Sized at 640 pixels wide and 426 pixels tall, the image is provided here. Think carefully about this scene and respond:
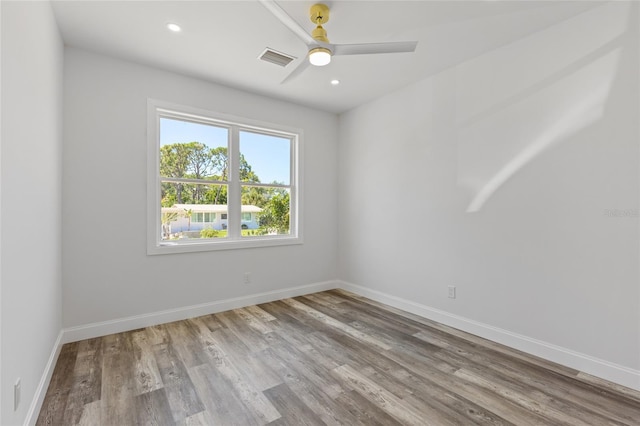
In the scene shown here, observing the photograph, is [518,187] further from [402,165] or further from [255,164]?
[255,164]

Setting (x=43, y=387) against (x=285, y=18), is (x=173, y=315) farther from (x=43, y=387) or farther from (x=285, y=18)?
(x=285, y=18)

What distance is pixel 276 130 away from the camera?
413cm

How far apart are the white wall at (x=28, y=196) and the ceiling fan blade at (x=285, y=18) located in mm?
1207

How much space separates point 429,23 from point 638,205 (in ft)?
6.75

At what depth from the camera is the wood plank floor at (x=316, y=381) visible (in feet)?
5.98

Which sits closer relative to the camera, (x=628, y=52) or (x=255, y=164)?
(x=628, y=52)

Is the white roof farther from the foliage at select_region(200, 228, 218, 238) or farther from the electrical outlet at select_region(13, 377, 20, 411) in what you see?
the electrical outlet at select_region(13, 377, 20, 411)

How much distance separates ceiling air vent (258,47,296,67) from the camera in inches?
113

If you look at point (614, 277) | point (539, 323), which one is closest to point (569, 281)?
point (614, 277)

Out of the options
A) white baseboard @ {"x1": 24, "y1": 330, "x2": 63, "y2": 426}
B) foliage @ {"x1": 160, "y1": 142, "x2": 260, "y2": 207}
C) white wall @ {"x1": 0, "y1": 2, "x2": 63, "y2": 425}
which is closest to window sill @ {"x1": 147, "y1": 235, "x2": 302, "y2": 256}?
foliage @ {"x1": 160, "y1": 142, "x2": 260, "y2": 207}

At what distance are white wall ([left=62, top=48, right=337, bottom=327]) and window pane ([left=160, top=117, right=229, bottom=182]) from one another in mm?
249

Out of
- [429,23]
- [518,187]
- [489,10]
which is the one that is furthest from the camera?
[518,187]

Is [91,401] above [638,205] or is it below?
below

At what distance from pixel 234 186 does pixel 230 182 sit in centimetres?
7
